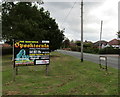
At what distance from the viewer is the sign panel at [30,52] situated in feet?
30.0

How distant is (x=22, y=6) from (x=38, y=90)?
18550 millimetres

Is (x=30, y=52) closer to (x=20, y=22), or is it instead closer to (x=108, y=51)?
(x=20, y=22)

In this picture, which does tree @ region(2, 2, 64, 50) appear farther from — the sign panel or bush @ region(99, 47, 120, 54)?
bush @ region(99, 47, 120, 54)

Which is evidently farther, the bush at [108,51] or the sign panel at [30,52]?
the bush at [108,51]

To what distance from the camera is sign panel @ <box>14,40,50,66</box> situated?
913 centimetres

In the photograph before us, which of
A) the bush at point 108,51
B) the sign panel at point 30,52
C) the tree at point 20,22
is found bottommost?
the bush at point 108,51

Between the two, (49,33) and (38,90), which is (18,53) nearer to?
(38,90)

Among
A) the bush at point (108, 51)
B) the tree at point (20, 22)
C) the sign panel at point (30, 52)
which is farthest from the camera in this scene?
the bush at point (108, 51)

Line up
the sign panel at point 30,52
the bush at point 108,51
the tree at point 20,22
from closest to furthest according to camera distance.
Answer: the sign panel at point 30,52
the tree at point 20,22
the bush at point 108,51

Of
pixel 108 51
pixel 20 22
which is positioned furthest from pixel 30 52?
pixel 108 51

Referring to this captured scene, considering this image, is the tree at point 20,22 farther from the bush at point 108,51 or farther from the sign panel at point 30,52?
the bush at point 108,51

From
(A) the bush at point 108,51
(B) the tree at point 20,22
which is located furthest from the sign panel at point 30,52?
(A) the bush at point 108,51

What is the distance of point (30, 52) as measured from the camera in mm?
9406

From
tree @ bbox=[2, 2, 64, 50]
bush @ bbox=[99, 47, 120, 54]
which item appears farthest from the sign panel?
bush @ bbox=[99, 47, 120, 54]
